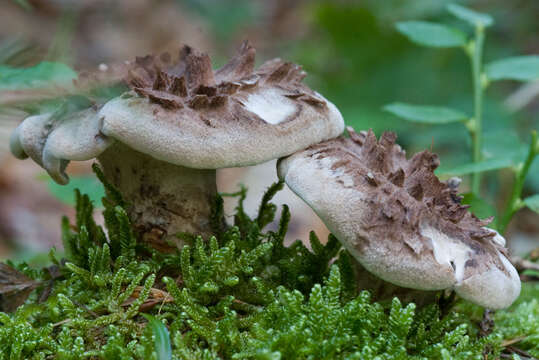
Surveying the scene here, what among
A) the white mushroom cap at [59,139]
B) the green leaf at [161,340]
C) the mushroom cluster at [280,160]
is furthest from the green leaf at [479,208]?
the white mushroom cap at [59,139]

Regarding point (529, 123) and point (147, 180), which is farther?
point (529, 123)

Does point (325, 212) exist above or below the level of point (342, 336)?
above

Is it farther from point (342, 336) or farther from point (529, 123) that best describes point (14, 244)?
point (529, 123)

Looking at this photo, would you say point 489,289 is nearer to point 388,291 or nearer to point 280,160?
point 388,291

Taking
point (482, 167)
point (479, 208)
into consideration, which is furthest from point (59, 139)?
point (479, 208)

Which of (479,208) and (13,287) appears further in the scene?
(479,208)

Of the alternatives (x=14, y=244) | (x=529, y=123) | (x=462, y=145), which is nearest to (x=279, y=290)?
(x=14, y=244)

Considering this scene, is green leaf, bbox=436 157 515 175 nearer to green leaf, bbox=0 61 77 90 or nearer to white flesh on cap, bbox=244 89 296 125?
white flesh on cap, bbox=244 89 296 125

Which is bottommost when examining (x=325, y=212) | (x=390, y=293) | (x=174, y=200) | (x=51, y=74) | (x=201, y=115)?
(x=390, y=293)
